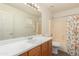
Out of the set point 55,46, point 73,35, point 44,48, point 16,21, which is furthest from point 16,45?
point 73,35

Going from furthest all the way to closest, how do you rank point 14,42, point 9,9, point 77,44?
1. point 77,44
2. point 14,42
3. point 9,9

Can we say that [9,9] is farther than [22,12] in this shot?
No

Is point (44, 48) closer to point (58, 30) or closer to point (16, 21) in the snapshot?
point (58, 30)

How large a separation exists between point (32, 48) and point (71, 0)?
0.86m

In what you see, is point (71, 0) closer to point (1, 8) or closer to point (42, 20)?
point (1, 8)

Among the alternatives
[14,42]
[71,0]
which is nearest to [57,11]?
[71,0]

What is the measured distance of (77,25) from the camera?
2.52 m

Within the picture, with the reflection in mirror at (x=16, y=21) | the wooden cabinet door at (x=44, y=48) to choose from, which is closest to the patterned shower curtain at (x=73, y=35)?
the wooden cabinet door at (x=44, y=48)

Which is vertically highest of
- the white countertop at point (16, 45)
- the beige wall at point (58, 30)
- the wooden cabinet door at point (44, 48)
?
the beige wall at point (58, 30)

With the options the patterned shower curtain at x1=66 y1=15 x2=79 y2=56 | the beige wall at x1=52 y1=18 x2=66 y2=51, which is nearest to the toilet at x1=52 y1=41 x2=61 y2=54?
the beige wall at x1=52 y1=18 x2=66 y2=51

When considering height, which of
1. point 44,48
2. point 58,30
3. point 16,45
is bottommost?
point 44,48

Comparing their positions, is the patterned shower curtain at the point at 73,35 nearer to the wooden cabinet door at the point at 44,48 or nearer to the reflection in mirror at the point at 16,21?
the wooden cabinet door at the point at 44,48

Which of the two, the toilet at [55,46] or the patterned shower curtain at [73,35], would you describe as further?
the patterned shower curtain at [73,35]

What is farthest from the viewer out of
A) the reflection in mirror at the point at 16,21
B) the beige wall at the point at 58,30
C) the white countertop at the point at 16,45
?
the beige wall at the point at 58,30
